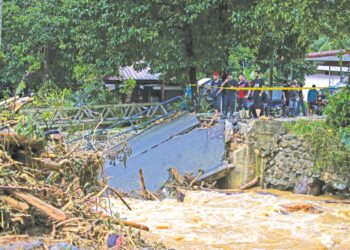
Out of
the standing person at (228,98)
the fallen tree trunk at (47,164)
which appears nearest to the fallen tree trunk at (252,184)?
the standing person at (228,98)

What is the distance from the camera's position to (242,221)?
13.6 metres

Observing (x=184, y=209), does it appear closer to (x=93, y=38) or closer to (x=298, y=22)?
(x=298, y=22)

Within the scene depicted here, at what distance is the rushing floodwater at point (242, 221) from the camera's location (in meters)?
11.9

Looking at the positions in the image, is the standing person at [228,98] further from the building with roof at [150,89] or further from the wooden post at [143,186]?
the building with roof at [150,89]

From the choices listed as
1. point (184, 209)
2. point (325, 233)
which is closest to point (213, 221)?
point (184, 209)

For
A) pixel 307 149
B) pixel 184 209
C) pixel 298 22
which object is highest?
pixel 298 22

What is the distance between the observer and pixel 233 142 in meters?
17.6

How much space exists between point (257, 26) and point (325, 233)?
31.7ft

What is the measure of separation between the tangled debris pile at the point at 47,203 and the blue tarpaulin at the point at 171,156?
850 cm

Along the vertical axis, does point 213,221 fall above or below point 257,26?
below

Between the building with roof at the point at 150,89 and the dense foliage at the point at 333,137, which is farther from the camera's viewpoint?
the building with roof at the point at 150,89

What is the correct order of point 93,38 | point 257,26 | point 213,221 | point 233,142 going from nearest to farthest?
point 213,221 < point 233,142 < point 257,26 < point 93,38

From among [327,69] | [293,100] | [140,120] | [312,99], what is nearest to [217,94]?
[293,100]

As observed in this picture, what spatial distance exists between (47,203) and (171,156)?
Answer: 1001 cm
